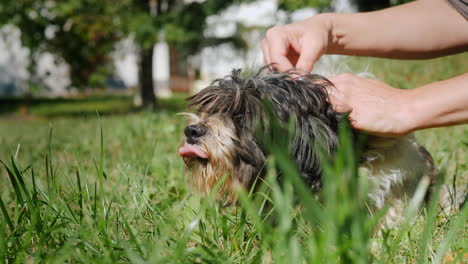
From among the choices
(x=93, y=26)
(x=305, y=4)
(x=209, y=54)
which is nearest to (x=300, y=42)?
(x=305, y=4)

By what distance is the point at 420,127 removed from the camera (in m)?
2.09

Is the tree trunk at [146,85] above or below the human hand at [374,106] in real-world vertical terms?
below

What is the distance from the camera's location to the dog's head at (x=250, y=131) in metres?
2.31

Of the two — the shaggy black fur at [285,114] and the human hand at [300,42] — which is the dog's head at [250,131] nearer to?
the shaggy black fur at [285,114]

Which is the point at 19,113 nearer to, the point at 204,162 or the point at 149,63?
the point at 149,63

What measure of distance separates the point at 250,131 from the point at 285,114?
218 millimetres

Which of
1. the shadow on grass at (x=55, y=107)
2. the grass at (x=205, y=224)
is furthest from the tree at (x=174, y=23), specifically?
the grass at (x=205, y=224)

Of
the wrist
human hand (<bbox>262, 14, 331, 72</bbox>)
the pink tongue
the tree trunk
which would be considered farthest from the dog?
the tree trunk

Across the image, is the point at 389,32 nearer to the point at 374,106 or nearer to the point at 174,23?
the point at 374,106

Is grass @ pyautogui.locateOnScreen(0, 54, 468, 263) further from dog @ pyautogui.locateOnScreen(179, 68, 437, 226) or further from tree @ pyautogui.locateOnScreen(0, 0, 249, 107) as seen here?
tree @ pyautogui.locateOnScreen(0, 0, 249, 107)

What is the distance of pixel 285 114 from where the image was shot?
235 cm

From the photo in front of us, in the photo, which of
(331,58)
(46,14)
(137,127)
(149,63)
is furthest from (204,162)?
(149,63)

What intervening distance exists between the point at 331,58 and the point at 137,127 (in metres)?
3.29

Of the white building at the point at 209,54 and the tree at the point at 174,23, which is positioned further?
the white building at the point at 209,54
